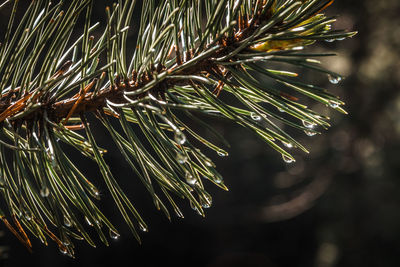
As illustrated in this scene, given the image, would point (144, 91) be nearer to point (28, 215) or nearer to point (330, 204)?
point (28, 215)

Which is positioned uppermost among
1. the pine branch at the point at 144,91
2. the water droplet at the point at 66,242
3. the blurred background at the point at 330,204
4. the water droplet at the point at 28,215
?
the pine branch at the point at 144,91

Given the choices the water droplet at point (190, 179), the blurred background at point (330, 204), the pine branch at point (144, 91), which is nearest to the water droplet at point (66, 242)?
the pine branch at point (144, 91)

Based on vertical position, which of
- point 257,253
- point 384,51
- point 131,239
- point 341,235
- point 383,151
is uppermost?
point 384,51

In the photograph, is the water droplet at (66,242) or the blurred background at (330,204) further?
the blurred background at (330,204)

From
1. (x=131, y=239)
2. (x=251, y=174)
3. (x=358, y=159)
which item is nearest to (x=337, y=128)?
(x=358, y=159)

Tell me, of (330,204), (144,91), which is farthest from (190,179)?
(330,204)

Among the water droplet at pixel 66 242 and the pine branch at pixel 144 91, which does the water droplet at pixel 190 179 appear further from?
the water droplet at pixel 66 242

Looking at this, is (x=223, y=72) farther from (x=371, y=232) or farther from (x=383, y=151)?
(x=383, y=151)

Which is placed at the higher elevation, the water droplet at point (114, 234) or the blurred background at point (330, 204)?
the water droplet at point (114, 234)
